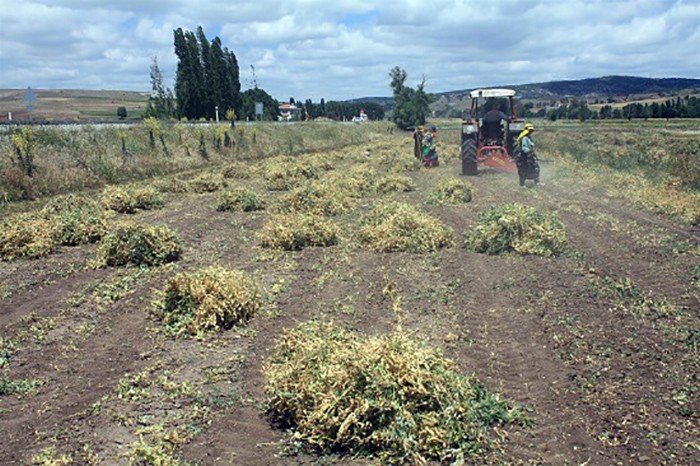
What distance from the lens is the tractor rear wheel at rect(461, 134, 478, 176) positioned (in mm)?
22219

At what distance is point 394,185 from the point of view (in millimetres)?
20172

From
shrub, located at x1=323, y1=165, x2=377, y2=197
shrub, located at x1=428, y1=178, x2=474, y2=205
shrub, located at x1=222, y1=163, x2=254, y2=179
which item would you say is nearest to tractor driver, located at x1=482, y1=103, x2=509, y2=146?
shrub, located at x1=323, y1=165, x2=377, y2=197

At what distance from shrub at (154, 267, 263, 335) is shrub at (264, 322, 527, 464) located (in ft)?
6.99

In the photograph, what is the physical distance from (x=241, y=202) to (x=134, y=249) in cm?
634

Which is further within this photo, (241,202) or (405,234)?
(241,202)

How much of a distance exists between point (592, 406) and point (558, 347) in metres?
1.37

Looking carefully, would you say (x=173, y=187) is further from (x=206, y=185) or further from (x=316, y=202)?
(x=316, y=202)

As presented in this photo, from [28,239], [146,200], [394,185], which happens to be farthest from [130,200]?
[394,185]

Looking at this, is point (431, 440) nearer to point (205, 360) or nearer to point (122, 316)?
point (205, 360)

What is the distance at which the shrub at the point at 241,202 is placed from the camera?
17047 millimetres

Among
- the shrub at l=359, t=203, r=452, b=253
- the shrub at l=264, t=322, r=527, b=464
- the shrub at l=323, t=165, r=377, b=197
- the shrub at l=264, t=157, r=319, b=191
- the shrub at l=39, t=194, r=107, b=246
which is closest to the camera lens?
the shrub at l=264, t=322, r=527, b=464

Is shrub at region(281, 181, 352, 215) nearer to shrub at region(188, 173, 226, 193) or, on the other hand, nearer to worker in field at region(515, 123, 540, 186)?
worker in field at region(515, 123, 540, 186)

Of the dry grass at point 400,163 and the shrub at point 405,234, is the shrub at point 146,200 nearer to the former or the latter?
the shrub at point 405,234

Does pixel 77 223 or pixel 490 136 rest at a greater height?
pixel 490 136
